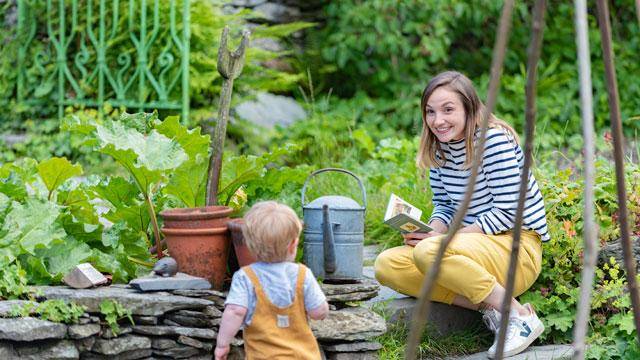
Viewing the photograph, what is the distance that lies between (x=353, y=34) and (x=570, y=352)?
4.60 m

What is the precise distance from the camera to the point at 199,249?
2.96 meters

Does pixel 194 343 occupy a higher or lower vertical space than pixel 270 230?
lower

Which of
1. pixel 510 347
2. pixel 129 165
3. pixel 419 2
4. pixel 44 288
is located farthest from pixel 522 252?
pixel 419 2

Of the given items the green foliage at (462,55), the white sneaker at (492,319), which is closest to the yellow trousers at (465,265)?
the white sneaker at (492,319)

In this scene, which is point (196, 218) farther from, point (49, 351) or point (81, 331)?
point (49, 351)

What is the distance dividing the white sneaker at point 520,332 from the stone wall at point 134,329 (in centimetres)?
63

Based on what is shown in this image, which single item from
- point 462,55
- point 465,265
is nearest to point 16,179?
point 465,265

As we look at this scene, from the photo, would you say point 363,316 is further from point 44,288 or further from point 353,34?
point 353,34

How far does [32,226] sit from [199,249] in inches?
22.3

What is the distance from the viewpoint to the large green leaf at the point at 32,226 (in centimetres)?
294

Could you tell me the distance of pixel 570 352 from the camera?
3.34 meters

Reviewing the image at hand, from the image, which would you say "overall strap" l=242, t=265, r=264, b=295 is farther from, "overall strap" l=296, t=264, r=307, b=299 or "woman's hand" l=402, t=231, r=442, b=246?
"woman's hand" l=402, t=231, r=442, b=246

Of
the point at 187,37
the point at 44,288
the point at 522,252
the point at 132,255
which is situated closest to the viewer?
the point at 44,288

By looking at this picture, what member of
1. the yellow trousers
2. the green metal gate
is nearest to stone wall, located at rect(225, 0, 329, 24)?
the green metal gate
